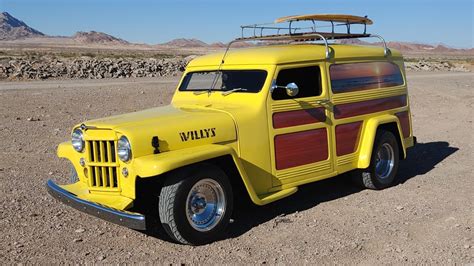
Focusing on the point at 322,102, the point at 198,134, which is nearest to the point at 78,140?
the point at 198,134

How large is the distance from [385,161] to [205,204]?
338 centimetres

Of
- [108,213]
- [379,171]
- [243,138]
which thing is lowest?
[379,171]

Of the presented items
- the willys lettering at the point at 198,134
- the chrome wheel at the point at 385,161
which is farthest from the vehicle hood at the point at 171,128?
the chrome wheel at the point at 385,161

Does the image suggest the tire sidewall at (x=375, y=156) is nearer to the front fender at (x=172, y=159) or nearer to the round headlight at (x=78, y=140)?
the front fender at (x=172, y=159)

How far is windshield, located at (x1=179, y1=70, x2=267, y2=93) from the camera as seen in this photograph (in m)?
→ 6.09

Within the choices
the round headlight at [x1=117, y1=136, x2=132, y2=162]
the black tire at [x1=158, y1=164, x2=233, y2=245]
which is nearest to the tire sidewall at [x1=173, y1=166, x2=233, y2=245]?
the black tire at [x1=158, y1=164, x2=233, y2=245]

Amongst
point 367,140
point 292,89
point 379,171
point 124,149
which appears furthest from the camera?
point 379,171

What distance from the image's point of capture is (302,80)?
21.1 feet

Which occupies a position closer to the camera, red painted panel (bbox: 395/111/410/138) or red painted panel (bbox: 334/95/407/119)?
red painted panel (bbox: 334/95/407/119)

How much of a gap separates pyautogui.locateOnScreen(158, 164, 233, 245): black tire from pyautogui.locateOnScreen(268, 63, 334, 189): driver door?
998 millimetres

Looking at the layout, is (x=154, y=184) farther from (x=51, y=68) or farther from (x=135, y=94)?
(x=51, y=68)

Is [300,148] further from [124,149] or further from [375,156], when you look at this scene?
[124,149]

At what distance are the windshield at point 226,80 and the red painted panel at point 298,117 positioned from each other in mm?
415

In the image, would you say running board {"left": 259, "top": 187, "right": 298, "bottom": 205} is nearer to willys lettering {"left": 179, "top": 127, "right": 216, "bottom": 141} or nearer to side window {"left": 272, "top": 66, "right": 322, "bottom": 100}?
willys lettering {"left": 179, "top": 127, "right": 216, "bottom": 141}
